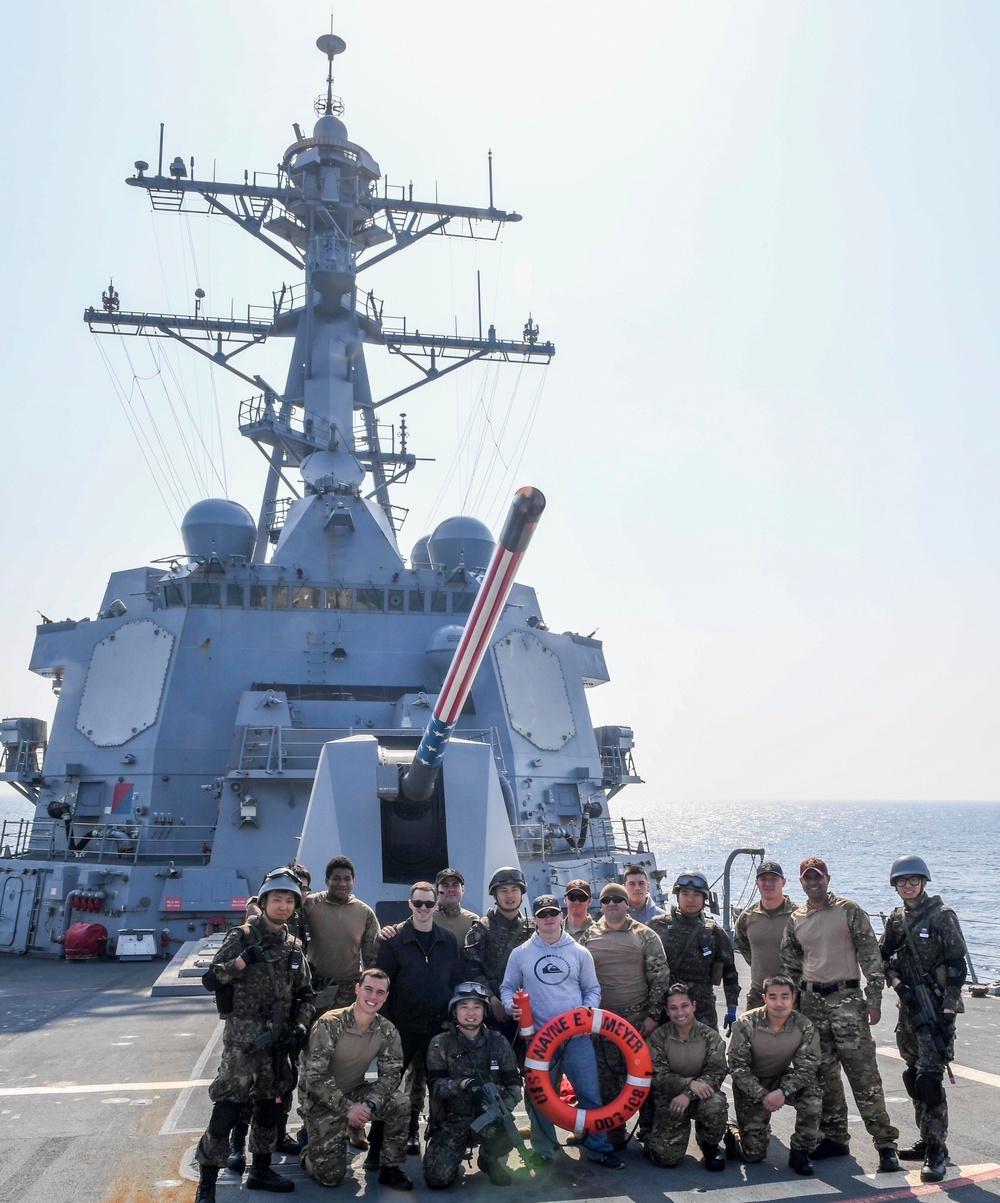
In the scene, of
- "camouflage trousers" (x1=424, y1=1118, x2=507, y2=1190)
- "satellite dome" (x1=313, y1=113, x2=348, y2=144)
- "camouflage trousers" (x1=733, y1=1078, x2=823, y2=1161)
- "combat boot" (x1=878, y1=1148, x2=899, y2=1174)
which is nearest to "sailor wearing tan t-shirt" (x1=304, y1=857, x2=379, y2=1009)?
"camouflage trousers" (x1=424, y1=1118, x2=507, y2=1190)

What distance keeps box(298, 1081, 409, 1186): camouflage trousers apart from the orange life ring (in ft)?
1.77

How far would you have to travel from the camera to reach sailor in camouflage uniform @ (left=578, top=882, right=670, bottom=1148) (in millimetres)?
4484

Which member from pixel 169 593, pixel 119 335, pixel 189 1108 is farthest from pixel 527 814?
pixel 119 335

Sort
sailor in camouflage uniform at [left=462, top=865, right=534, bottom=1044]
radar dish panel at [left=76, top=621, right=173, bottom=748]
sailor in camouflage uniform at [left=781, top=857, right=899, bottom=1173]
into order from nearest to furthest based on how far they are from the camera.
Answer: sailor in camouflage uniform at [left=781, top=857, right=899, bottom=1173] → sailor in camouflage uniform at [left=462, top=865, right=534, bottom=1044] → radar dish panel at [left=76, top=621, right=173, bottom=748]

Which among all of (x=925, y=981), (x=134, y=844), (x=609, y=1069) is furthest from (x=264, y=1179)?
(x=134, y=844)

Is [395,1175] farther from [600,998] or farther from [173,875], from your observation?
[173,875]

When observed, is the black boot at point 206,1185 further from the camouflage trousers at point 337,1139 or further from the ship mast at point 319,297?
the ship mast at point 319,297

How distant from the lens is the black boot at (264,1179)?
12.9ft

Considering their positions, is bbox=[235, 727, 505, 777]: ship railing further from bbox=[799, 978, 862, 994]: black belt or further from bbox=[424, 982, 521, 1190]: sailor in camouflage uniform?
bbox=[424, 982, 521, 1190]: sailor in camouflage uniform

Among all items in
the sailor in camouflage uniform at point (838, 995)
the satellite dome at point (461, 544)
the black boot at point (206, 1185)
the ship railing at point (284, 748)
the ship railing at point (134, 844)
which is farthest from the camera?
the satellite dome at point (461, 544)

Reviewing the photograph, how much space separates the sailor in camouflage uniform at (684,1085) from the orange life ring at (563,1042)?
4.7 inches

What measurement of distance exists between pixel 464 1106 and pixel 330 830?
3193 millimetres

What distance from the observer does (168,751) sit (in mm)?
12477

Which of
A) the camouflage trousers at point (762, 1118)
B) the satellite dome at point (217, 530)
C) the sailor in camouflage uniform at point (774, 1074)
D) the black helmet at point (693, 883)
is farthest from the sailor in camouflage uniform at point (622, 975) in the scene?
the satellite dome at point (217, 530)
